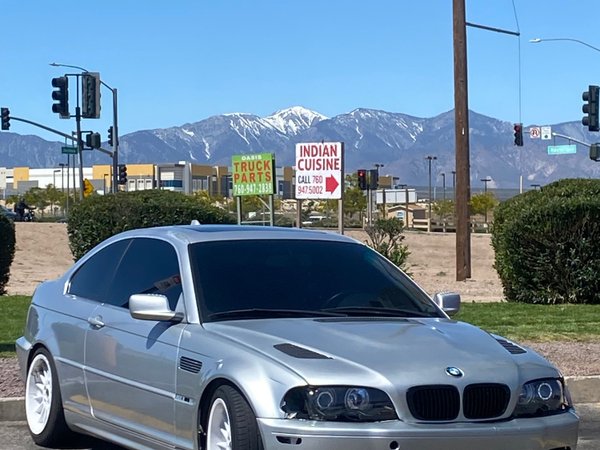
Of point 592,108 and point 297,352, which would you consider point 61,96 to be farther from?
point 297,352

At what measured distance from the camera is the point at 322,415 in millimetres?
5480

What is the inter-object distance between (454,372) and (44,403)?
11.5ft

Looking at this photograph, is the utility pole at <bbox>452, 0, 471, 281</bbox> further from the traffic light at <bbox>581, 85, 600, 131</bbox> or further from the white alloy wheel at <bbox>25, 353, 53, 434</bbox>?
the white alloy wheel at <bbox>25, 353, 53, 434</bbox>

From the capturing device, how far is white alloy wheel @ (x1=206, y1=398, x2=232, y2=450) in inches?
229

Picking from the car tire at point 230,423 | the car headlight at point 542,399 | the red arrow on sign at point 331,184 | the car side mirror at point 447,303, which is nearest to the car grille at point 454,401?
the car headlight at point 542,399

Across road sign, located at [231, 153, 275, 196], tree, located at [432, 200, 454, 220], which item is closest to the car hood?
road sign, located at [231, 153, 275, 196]

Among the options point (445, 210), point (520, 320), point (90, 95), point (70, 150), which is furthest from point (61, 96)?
point (445, 210)

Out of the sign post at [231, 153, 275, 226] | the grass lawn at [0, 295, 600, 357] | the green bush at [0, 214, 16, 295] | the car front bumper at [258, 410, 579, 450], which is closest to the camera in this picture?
the car front bumper at [258, 410, 579, 450]

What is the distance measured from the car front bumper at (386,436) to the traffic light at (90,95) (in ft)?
114

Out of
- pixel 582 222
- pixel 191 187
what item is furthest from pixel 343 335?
pixel 191 187

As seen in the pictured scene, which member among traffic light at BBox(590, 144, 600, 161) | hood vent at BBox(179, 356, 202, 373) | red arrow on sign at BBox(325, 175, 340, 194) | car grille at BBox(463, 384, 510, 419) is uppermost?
traffic light at BBox(590, 144, 600, 161)

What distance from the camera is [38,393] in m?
8.05

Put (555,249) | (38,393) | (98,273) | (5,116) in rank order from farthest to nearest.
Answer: (5,116) < (555,249) < (38,393) < (98,273)

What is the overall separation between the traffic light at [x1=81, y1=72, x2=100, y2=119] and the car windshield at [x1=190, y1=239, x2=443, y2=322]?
32897 millimetres
